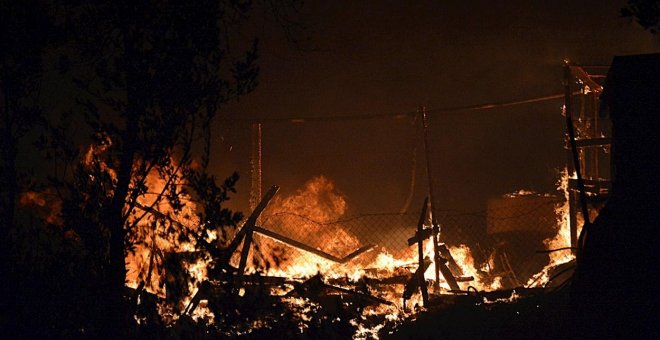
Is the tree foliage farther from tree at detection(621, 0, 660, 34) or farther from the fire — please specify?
the fire

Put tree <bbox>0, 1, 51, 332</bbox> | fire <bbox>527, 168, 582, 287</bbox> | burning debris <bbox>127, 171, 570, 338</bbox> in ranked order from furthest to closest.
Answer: fire <bbox>527, 168, 582, 287</bbox> → tree <bbox>0, 1, 51, 332</bbox> → burning debris <bbox>127, 171, 570, 338</bbox>

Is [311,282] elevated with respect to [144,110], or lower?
lower

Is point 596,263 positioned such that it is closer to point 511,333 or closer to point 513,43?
point 511,333

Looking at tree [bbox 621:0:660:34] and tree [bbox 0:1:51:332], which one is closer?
tree [bbox 621:0:660:34]

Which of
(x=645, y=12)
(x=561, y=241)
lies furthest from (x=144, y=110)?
(x=561, y=241)

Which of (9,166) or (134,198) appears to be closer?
(134,198)

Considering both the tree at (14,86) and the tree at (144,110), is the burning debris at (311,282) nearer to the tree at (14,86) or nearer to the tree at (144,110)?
the tree at (144,110)

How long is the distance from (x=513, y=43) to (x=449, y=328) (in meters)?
17.9

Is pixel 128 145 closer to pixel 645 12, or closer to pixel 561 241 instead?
pixel 645 12

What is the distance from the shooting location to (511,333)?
6.28m

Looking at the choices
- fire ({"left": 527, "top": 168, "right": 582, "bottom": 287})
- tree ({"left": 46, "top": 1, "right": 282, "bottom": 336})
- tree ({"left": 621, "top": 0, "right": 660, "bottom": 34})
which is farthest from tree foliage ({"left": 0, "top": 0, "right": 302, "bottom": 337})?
fire ({"left": 527, "top": 168, "right": 582, "bottom": 287})

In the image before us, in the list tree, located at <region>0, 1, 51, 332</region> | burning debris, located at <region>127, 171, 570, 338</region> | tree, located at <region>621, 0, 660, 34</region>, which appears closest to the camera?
tree, located at <region>621, 0, 660, 34</region>

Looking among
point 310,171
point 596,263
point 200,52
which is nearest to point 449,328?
point 596,263

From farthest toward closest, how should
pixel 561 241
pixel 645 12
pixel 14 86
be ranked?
pixel 561 241 < pixel 14 86 < pixel 645 12
